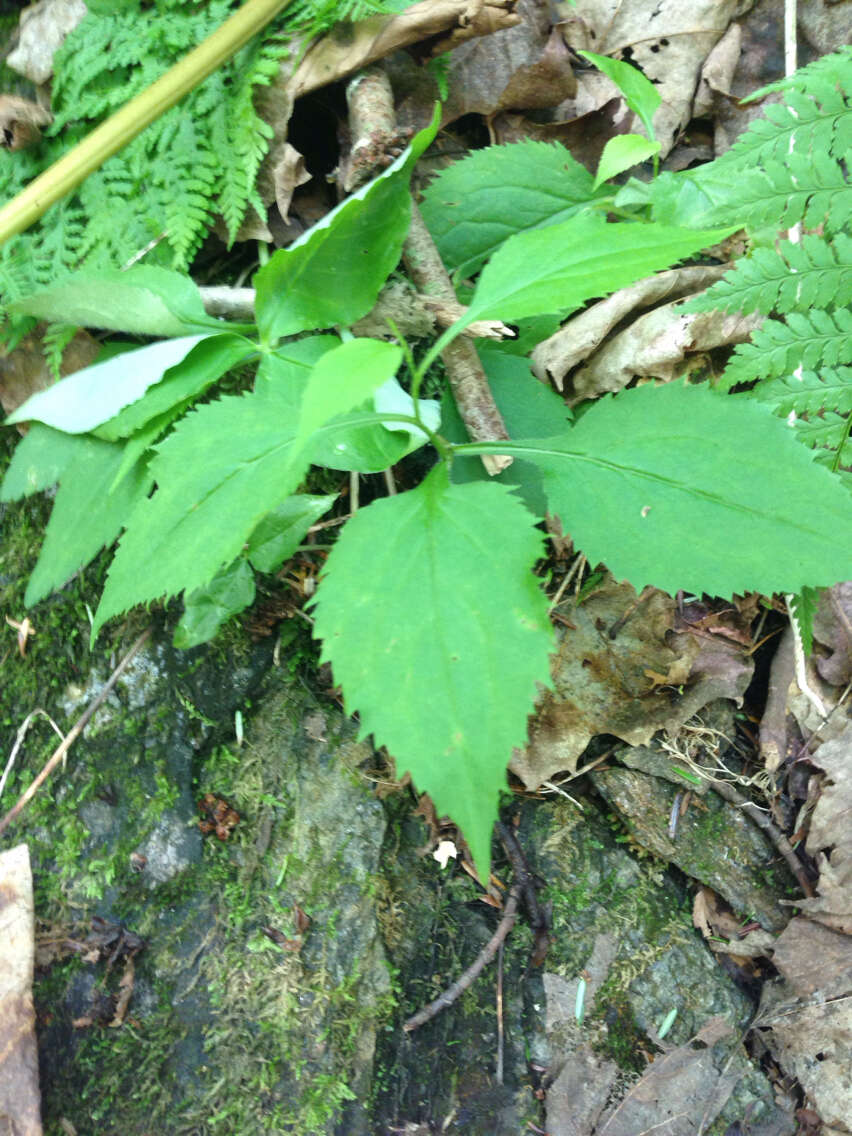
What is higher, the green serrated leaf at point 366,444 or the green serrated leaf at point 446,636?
the green serrated leaf at point 366,444

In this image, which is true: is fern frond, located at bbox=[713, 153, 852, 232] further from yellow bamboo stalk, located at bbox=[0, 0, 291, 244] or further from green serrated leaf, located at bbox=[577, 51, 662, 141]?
yellow bamboo stalk, located at bbox=[0, 0, 291, 244]

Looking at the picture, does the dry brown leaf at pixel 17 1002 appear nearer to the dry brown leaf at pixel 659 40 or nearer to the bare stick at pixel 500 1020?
the bare stick at pixel 500 1020

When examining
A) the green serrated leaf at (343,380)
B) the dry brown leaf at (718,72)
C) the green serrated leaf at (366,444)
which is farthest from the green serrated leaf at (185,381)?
the dry brown leaf at (718,72)

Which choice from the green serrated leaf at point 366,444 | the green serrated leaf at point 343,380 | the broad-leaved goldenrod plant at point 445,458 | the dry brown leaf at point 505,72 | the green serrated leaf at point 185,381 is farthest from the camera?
the dry brown leaf at point 505,72

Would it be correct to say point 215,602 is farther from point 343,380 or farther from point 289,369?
point 343,380

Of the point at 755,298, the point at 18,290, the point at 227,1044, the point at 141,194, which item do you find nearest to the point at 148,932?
the point at 227,1044

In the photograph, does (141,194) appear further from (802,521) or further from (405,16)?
(802,521)
